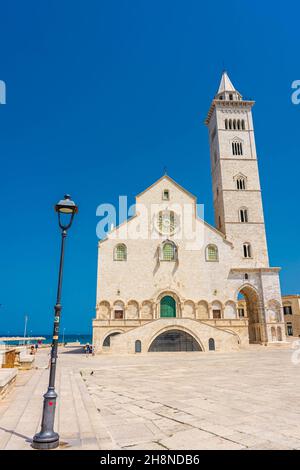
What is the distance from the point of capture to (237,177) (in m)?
43.8

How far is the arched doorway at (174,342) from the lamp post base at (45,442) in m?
26.4

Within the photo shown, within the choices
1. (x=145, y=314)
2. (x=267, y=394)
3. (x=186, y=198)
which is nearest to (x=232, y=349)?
(x=145, y=314)

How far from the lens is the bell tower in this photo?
41.2 meters

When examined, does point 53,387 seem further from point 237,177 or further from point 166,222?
point 237,177

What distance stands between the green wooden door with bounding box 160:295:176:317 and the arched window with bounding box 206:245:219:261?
6.60 meters

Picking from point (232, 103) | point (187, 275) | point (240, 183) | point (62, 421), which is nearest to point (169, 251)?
point (187, 275)

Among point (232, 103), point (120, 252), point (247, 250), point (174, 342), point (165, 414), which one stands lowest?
point (165, 414)

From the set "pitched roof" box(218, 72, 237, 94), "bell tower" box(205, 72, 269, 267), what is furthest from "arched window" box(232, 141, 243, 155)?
"pitched roof" box(218, 72, 237, 94)

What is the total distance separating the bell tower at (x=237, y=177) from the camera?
41188mm

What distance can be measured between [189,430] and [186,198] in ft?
115

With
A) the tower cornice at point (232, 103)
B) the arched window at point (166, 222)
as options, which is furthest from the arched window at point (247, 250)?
the tower cornice at point (232, 103)

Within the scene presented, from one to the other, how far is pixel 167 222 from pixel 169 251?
3.53 meters

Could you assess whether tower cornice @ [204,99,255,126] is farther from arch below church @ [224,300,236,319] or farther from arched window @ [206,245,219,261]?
arch below church @ [224,300,236,319]
